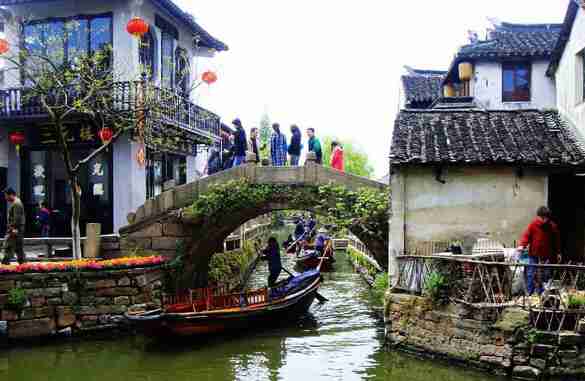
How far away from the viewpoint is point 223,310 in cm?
1330

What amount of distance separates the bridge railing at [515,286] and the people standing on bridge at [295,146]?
5.70 metres

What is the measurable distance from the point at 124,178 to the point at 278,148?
4312 millimetres

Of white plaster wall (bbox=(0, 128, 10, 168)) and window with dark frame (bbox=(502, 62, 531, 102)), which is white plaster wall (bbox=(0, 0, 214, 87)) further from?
window with dark frame (bbox=(502, 62, 531, 102))

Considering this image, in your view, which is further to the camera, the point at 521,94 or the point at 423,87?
the point at 423,87

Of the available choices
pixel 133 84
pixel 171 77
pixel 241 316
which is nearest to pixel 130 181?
pixel 133 84

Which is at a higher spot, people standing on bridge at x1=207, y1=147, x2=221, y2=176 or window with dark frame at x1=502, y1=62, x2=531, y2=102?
window with dark frame at x1=502, y1=62, x2=531, y2=102

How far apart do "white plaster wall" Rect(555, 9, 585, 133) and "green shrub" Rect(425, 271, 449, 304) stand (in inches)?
183

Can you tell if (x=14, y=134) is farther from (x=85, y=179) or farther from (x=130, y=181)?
(x=130, y=181)

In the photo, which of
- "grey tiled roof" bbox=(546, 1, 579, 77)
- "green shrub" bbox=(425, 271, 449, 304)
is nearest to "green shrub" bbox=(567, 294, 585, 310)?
"green shrub" bbox=(425, 271, 449, 304)

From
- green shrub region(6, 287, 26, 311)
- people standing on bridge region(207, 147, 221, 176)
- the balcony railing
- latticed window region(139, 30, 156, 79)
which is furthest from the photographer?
people standing on bridge region(207, 147, 221, 176)

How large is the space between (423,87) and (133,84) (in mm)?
13730

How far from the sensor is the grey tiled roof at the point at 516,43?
18750 mm

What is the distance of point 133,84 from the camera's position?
16.0m

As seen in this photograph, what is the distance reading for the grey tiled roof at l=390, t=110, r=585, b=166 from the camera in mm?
12211
